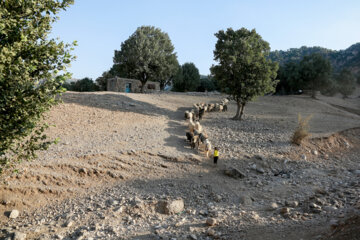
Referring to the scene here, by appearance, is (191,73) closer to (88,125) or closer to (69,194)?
(88,125)

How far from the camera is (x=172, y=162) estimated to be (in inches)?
434

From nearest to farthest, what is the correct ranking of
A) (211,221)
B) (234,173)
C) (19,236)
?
(19,236) → (211,221) → (234,173)

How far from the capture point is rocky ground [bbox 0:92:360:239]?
710 centimetres

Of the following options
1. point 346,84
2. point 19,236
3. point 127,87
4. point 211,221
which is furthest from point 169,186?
point 346,84

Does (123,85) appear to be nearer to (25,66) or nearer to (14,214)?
(14,214)

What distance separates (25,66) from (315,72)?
44.2 meters

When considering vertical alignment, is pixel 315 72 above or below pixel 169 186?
above

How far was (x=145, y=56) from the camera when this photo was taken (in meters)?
35.2

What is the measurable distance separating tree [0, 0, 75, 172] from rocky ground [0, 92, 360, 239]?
2.24 meters

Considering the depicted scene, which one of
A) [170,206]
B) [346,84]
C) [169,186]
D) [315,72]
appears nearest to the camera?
[170,206]

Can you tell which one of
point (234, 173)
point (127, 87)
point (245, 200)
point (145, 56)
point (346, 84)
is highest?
point (145, 56)

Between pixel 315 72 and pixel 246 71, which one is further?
pixel 315 72

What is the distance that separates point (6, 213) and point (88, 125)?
6.46 m

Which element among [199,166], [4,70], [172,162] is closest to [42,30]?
[4,70]
